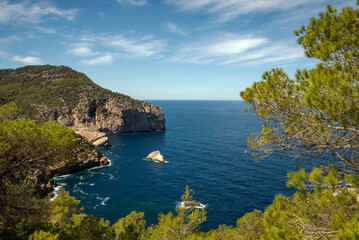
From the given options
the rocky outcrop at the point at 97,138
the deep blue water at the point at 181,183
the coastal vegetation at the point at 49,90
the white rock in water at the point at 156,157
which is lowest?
the deep blue water at the point at 181,183

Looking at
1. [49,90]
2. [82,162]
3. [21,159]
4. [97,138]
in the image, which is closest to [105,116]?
[97,138]

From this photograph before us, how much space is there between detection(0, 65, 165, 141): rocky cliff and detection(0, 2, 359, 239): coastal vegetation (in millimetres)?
99389

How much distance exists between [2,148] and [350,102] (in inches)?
641

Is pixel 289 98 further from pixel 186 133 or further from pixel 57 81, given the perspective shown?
pixel 57 81

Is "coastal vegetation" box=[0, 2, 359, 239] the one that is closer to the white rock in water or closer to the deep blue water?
the deep blue water

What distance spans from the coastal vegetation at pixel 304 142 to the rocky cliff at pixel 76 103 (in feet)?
326

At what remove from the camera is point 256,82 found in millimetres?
11141

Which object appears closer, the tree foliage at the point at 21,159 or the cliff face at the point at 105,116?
the tree foliage at the point at 21,159

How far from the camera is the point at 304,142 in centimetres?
919

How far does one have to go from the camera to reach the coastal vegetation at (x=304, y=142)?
21.0 feet

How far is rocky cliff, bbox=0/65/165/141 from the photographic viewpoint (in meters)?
106

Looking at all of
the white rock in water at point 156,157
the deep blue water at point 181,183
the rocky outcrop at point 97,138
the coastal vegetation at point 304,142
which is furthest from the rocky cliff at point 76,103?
the coastal vegetation at point 304,142

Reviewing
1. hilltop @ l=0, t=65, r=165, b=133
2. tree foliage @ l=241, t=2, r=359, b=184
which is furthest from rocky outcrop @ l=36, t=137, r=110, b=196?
tree foliage @ l=241, t=2, r=359, b=184

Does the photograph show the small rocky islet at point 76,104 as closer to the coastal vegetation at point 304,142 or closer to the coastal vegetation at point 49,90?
the coastal vegetation at point 49,90
